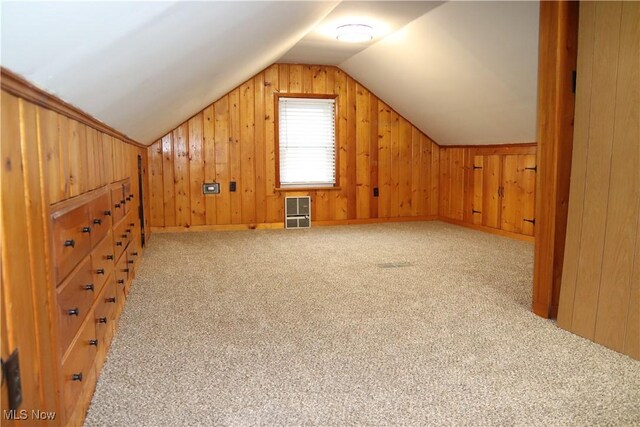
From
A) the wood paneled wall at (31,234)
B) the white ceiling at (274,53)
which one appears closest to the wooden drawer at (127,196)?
the white ceiling at (274,53)

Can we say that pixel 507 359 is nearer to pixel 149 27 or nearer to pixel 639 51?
pixel 639 51

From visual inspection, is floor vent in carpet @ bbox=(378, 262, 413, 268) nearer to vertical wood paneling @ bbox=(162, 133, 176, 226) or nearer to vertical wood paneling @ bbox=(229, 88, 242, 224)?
vertical wood paneling @ bbox=(229, 88, 242, 224)

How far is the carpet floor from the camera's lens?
1573 millimetres

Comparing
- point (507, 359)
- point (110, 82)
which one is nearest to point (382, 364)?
point (507, 359)

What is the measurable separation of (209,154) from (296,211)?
125 centimetres

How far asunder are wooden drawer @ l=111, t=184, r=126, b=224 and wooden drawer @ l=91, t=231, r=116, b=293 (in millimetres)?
209

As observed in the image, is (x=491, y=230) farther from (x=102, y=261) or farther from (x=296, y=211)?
(x=102, y=261)

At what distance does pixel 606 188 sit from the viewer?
6.97 ft

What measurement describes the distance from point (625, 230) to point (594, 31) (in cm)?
92

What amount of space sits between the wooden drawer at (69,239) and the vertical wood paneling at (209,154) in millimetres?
3948

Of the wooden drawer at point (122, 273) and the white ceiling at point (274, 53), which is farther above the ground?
the white ceiling at point (274, 53)

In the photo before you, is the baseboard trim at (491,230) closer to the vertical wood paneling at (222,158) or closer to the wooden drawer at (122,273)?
the vertical wood paneling at (222,158)

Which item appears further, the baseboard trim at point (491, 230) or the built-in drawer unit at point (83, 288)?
the baseboard trim at point (491, 230)

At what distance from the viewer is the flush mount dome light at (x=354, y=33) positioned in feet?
13.6
